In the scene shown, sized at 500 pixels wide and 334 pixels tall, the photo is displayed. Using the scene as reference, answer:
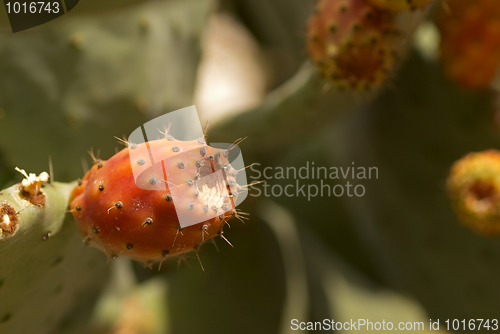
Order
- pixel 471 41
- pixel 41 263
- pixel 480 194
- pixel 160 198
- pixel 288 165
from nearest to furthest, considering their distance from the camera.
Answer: pixel 160 198 < pixel 41 263 < pixel 480 194 < pixel 471 41 < pixel 288 165

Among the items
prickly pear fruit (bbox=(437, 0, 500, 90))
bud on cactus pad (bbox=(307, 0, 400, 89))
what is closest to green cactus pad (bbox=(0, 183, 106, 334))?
bud on cactus pad (bbox=(307, 0, 400, 89))

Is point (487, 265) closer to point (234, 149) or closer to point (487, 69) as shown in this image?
point (487, 69)

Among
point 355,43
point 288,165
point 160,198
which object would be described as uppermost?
point 288,165

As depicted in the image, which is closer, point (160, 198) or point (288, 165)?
point (160, 198)

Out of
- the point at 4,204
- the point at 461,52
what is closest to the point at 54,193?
the point at 4,204

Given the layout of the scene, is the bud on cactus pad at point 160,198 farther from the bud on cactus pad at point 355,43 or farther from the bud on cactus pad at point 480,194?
the bud on cactus pad at point 480,194

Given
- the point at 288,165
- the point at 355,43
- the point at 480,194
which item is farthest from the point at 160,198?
the point at 288,165

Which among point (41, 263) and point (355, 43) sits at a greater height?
point (355, 43)

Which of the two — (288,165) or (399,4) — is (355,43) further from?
(288,165)
